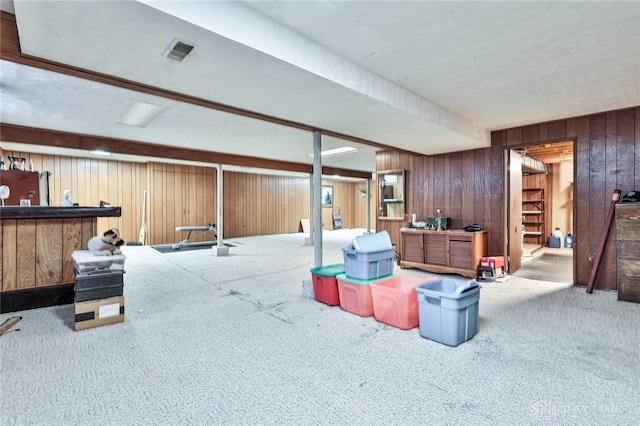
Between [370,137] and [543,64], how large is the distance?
233 cm

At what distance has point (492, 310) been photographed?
337cm

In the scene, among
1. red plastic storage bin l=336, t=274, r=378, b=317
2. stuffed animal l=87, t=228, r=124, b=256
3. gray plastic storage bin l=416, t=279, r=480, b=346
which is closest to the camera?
gray plastic storage bin l=416, t=279, r=480, b=346

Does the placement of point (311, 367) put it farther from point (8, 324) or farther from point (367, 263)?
Answer: point (8, 324)

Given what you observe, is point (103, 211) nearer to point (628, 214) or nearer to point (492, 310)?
point (492, 310)

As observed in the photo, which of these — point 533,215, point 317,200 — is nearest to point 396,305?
point 317,200

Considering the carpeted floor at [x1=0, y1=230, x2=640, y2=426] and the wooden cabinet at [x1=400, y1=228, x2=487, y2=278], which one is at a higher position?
the wooden cabinet at [x1=400, y1=228, x2=487, y2=278]

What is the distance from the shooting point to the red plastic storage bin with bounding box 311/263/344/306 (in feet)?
11.6

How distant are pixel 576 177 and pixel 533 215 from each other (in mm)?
5382

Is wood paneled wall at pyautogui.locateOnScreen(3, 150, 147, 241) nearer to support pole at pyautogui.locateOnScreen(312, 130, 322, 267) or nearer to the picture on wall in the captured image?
support pole at pyautogui.locateOnScreen(312, 130, 322, 267)

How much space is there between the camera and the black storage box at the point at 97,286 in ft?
9.25

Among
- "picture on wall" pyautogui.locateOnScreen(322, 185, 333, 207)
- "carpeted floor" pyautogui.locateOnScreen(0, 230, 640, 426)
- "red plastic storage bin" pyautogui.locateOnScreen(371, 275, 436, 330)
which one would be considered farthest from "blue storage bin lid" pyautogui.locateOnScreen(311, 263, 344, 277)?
"picture on wall" pyautogui.locateOnScreen(322, 185, 333, 207)

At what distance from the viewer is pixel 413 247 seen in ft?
18.2

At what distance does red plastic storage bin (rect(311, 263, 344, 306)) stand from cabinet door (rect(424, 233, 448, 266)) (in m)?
2.28

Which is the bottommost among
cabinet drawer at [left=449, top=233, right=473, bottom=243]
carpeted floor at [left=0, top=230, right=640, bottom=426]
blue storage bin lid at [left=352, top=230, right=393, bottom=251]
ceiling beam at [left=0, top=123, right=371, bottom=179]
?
carpeted floor at [left=0, top=230, right=640, bottom=426]
